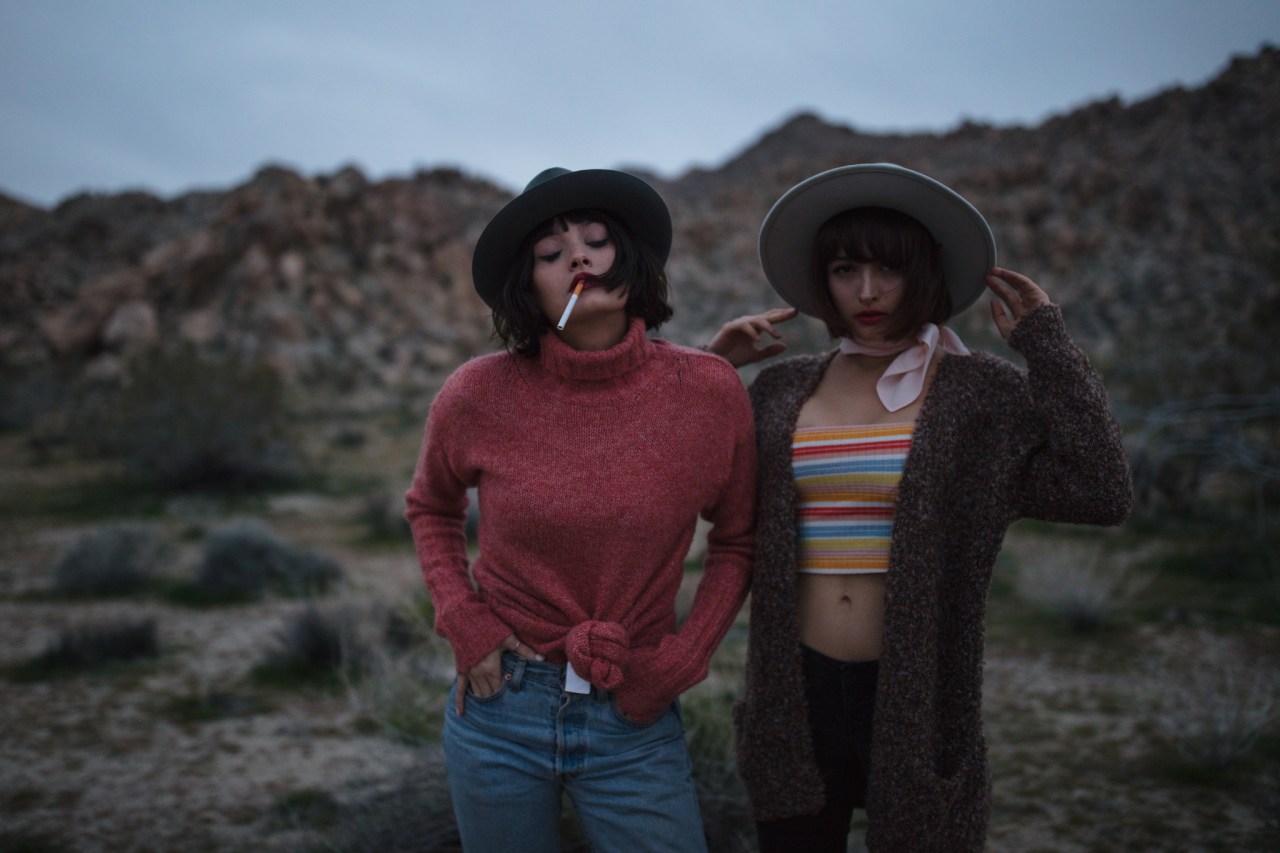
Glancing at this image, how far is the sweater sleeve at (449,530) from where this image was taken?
5.45 ft

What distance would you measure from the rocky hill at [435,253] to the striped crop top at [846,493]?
41.5ft

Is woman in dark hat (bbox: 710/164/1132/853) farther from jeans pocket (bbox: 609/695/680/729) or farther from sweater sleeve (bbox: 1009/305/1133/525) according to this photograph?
jeans pocket (bbox: 609/695/680/729)

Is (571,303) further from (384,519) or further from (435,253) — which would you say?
(435,253)

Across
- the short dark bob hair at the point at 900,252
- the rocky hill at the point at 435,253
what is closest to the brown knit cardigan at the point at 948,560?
the short dark bob hair at the point at 900,252

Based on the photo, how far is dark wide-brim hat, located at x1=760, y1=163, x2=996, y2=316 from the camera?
5.69 feet

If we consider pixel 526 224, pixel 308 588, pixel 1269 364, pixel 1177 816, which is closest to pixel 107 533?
pixel 308 588

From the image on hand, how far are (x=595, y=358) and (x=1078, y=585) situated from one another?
5.31 metres

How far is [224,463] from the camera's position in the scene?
35.6 feet

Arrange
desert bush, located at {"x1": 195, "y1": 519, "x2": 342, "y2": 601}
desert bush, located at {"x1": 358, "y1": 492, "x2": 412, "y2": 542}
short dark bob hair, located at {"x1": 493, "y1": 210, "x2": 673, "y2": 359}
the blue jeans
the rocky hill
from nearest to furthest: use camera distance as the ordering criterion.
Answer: the blue jeans → short dark bob hair, located at {"x1": 493, "y1": 210, "x2": 673, "y2": 359} → desert bush, located at {"x1": 195, "y1": 519, "x2": 342, "y2": 601} → desert bush, located at {"x1": 358, "y1": 492, "x2": 412, "y2": 542} → the rocky hill

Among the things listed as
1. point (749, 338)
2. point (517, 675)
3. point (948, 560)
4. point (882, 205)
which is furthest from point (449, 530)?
point (882, 205)

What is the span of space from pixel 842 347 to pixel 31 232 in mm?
35743

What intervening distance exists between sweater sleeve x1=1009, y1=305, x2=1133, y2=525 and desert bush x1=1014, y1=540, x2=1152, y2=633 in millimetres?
4649

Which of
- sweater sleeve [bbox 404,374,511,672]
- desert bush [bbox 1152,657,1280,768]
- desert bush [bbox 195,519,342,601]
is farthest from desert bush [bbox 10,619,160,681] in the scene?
desert bush [bbox 1152,657,1280,768]

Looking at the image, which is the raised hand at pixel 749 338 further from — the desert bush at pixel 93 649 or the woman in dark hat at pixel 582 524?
the desert bush at pixel 93 649
